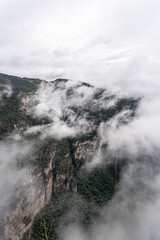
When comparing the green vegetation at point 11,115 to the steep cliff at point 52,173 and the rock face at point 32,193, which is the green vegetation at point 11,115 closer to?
the steep cliff at point 52,173

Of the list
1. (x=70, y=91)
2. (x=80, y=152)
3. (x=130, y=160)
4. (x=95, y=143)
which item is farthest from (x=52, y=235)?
(x=70, y=91)

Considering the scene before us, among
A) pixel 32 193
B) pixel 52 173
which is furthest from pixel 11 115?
pixel 32 193

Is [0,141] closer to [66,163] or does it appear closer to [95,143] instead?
[66,163]

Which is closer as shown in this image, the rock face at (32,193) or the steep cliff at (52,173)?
the rock face at (32,193)

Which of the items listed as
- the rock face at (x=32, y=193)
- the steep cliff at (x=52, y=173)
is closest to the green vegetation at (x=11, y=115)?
the steep cliff at (x=52, y=173)

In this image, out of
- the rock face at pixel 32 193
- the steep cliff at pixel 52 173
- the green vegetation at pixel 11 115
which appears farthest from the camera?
the green vegetation at pixel 11 115

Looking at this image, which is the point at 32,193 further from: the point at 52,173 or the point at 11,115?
the point at 11,115

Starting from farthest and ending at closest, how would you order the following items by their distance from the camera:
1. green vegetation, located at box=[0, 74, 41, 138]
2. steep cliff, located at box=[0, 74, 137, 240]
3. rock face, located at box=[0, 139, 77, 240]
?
green vegetation, located at box=[0, 74, 41, 138]
steep cliff, located at box=[0, 74, 137, 240]
rock face, located at box=[0, 139, 77, 240]

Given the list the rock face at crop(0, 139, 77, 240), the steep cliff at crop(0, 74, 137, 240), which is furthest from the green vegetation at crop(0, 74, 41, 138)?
the rock face at crop(0, 139, 77, 240)

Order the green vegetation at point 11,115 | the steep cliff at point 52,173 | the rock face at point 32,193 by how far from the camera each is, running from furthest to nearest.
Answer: the green vegetation at point 11,115 → the steep cliff at point 52,173 → the rock face at point 32,193

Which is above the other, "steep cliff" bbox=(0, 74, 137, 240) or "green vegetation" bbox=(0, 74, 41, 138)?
"green vegetation" bbox=(0, 74, 41, 138)

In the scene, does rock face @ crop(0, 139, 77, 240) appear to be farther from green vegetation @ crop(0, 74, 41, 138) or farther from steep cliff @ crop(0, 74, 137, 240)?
green vegetation @ crop(0, 74, 41, 138)
